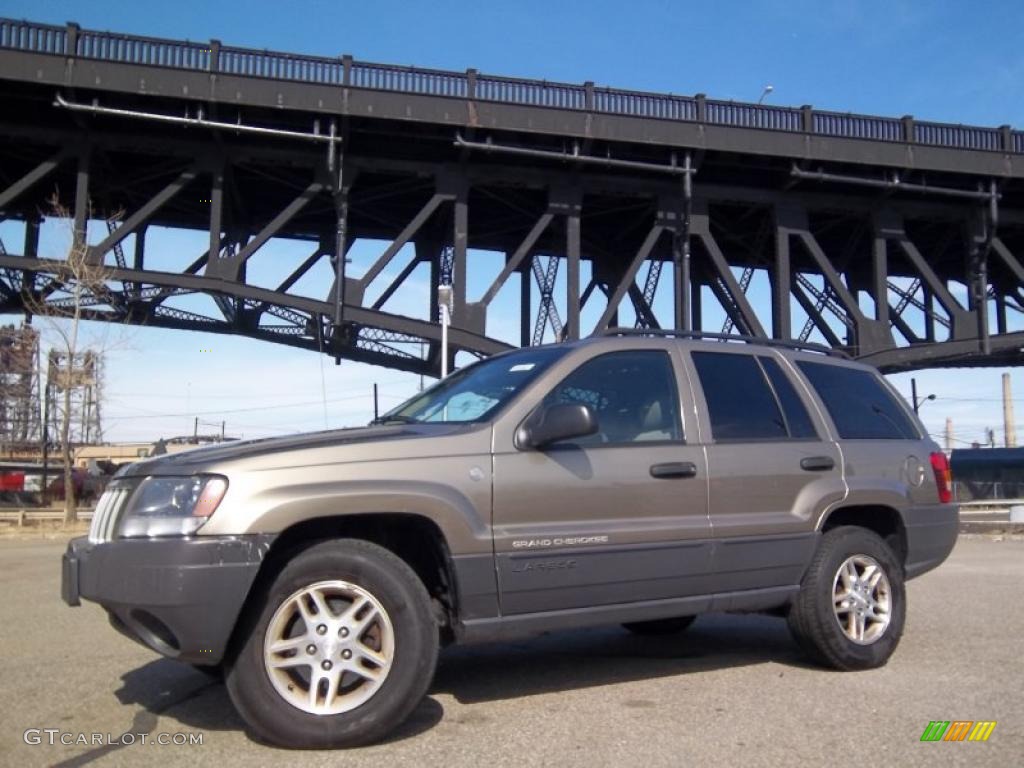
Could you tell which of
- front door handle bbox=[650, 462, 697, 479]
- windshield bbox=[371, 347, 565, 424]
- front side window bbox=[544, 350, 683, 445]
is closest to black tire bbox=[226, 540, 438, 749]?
windshield bbox=[371, 347, 565, 424]

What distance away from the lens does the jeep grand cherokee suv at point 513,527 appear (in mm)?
3779

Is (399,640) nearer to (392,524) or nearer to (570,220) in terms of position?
(392,524)

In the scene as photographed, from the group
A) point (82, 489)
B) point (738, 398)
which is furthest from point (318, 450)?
point (82, 489)

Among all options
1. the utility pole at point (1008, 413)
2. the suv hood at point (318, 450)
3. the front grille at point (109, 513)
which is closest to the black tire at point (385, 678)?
the suv hood at point (318, 450)

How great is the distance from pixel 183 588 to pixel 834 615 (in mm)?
3614

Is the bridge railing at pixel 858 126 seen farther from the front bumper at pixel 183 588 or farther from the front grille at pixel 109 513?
the front bumper at pixel 183 588

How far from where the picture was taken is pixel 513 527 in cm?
426

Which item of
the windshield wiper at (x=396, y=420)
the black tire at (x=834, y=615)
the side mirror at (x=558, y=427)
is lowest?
the black tire at (x=834, y=615)

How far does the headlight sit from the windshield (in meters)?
1.34

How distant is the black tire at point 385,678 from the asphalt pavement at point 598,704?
0.10 m

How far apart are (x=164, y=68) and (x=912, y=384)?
164ft

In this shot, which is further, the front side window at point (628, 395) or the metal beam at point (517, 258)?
the metal beam at point (517, 258)

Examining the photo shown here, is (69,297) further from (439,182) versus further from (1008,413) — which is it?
(1008,413)

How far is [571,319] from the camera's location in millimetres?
22469
